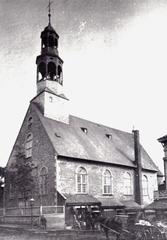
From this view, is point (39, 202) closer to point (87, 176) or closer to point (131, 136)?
point (87, 176)

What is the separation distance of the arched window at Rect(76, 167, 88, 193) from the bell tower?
23.6 feet

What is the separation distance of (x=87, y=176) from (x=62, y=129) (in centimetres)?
613

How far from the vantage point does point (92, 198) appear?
27.9 metres

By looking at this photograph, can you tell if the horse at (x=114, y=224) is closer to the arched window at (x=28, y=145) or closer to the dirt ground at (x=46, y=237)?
the dirt ground at (x=46, y=237)

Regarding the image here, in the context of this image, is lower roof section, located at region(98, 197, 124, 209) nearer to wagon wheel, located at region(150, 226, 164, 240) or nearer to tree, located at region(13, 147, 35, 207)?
tree, located at region(13, 147, 35, 207)

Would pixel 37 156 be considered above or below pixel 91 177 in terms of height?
above

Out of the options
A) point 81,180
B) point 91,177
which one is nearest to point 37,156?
point 81,180

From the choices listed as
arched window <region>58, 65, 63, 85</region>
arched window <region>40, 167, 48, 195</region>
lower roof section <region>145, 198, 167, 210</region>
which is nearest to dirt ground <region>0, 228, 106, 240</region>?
lower roof section <region>145, 198, 167, 210</region>

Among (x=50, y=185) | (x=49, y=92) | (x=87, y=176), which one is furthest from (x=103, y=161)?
(x=49, y=92)

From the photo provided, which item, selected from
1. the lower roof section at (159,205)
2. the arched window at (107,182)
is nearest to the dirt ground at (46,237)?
the lower roof section at (159,205)

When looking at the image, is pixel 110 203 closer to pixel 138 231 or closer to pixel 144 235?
pixel 138 231

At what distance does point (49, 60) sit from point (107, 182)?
623 inches

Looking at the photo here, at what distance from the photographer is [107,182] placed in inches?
1235

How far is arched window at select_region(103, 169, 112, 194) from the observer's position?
30922 millimetres
